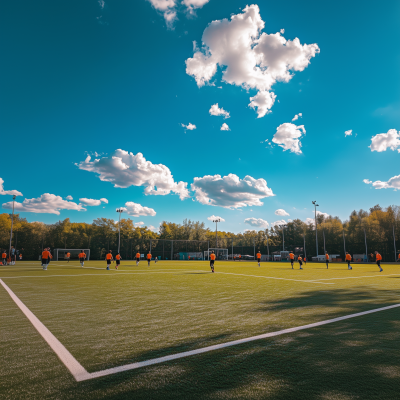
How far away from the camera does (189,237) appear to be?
9775cm

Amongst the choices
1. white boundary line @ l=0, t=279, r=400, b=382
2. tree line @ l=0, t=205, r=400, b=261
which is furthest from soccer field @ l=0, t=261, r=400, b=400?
tree line @ l=0, t=205, r=400, b=261

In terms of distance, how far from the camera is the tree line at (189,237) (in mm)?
65562

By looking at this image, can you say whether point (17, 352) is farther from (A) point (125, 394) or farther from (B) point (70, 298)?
(B) point (70, 298)

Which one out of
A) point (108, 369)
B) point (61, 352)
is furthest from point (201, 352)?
point (61, 352)

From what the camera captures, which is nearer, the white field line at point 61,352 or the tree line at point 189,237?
the white field line at point 61,352

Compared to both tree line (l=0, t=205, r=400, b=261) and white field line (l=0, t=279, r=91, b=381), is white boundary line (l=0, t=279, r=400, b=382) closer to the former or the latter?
white field line (l=0, t=279, r=91, b=381)

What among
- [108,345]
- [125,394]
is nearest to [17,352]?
[108,345]

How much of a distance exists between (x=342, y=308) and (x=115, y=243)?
6826 cm

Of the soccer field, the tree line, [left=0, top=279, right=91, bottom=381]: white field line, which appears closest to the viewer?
the soccer field

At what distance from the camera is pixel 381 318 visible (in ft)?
20.1

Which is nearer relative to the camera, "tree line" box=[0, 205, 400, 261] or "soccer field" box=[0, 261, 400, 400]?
"soccer field" box=[0, 261, 400, 400]

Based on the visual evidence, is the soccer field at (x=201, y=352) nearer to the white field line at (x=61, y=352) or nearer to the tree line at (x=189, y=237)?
the white field line at (x=61, y=352)

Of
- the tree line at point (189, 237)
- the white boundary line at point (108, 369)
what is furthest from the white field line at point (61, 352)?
the tree line at point (189, 237)

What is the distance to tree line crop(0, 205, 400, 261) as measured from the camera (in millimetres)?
65562
